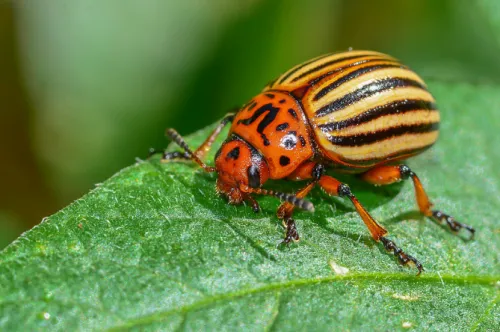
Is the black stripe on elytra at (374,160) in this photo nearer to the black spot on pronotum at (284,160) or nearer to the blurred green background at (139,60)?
the black spot on pronotum at (284,160)

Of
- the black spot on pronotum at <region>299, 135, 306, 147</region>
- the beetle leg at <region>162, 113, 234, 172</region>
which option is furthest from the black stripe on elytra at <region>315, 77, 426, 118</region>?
the beetle leg at <region>162, 113, 234, 172</region>

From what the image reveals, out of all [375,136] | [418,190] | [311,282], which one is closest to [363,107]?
[375,136]

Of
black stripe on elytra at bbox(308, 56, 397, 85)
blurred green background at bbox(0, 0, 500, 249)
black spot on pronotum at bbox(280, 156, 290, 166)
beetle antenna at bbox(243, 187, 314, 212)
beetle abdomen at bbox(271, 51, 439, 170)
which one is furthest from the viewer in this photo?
blurred green background at bbox(0, 0, 500, 249)

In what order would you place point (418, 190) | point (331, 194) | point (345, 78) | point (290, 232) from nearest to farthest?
point (290, 232)
point (331, 194)
point (345, 78)
point (418, 190)

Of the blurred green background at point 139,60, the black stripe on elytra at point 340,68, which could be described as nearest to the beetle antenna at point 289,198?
the black stripe on elytra at point 340,68

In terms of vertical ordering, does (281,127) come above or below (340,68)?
below

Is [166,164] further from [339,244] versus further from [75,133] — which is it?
[75,133]

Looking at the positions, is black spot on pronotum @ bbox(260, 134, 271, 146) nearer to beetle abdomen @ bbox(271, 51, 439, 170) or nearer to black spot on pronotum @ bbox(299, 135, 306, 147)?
black spot on pronotum @ bbox(299, 135, 306, 147)

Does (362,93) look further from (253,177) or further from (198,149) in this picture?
(198,149)
